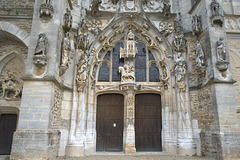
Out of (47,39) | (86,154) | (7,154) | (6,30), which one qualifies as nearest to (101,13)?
(47,39)

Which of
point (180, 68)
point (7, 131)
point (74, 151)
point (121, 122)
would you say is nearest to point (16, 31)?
point (7, 131)

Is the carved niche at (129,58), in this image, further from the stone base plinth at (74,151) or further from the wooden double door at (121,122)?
the stone base plinth at (74,151)

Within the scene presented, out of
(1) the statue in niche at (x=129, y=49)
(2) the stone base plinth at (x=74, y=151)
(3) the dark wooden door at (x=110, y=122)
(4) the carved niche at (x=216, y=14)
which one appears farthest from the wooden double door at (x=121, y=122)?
(4) the carved niche at (x=216, y=14)

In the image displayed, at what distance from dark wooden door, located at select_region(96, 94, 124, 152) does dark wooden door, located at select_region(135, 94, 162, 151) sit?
738 millimetres

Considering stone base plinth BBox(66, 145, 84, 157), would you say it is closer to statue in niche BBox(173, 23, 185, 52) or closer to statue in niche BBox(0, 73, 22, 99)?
statue in niche BBox(0, 73, 22, 99)

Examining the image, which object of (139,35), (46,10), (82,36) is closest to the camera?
(46,10)

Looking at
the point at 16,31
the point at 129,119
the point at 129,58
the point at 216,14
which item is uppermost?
the point at 216,14

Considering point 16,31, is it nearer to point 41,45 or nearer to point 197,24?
point 41,45

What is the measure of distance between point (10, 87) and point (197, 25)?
7943 mm

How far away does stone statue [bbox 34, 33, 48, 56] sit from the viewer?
617 centimetres

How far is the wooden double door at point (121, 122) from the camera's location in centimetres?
823

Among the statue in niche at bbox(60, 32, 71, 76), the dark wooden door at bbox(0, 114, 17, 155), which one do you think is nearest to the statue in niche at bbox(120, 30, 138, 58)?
the statue in niche at bbox(60, 32, 71, 76)

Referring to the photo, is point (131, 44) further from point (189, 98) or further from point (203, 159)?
point (203, 159)

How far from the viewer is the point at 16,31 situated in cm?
753
